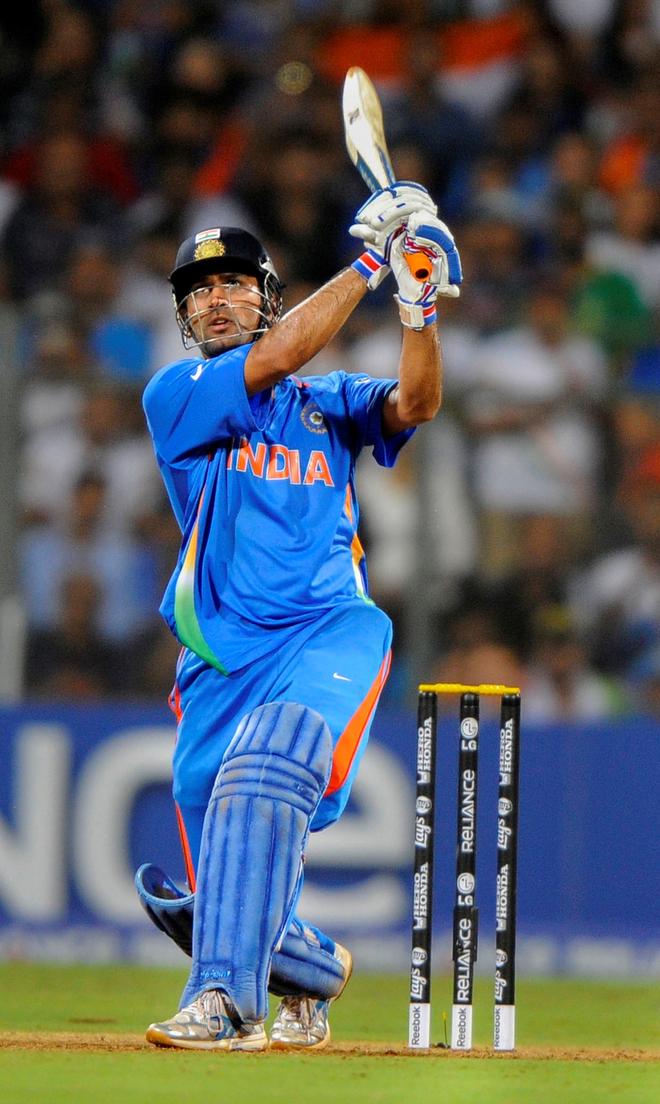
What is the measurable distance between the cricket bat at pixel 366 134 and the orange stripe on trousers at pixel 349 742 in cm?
148

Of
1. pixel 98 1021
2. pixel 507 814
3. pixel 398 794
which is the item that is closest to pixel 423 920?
pixel 507 814

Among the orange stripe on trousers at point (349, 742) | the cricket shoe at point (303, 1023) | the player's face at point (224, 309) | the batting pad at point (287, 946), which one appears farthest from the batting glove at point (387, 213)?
the cricket shoe at point (303, 1023)

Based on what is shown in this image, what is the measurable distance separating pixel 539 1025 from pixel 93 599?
323 cm

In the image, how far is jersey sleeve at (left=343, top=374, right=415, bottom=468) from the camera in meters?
5.49

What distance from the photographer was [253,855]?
4.83 m

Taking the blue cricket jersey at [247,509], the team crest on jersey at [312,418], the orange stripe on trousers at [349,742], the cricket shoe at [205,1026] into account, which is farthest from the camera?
the team crest on jersey at [312,418]

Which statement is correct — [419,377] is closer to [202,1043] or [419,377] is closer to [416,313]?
[416,313]

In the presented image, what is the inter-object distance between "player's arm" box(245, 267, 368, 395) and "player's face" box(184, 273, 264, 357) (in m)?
0.25

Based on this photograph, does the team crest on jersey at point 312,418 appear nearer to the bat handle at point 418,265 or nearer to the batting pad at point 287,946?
the bat handle at point 418,265

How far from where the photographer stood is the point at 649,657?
9.02 metres

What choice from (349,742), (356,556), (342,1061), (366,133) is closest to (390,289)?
(366,133)

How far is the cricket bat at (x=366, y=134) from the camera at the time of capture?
5520 millimetres

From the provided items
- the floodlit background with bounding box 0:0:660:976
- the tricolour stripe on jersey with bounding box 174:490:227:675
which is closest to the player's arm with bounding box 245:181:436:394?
the tricolour stripe on jersey with bounding box 174:490:227:675

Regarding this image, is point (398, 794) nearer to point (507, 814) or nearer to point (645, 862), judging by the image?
point (645, 862)
